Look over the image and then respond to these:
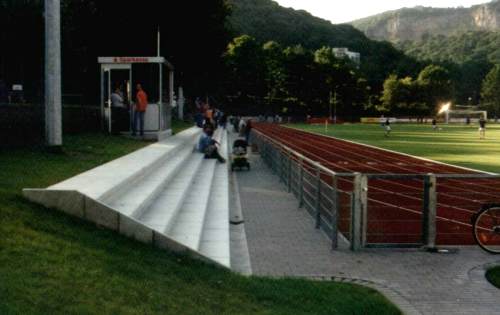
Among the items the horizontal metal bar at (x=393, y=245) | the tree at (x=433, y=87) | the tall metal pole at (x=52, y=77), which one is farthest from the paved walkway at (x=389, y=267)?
the tree at (x=433, y=87)

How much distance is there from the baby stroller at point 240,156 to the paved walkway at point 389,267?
1043cm

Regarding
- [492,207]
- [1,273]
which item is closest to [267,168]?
[492,207]

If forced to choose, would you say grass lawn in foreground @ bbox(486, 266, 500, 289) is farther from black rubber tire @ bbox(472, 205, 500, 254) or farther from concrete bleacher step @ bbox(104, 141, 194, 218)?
concrete bleacher step @ bbox(104, 141, 194, 218)

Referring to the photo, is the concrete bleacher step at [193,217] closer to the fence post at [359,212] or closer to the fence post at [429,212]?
the fence post at [359,212]

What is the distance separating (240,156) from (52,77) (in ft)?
33.9

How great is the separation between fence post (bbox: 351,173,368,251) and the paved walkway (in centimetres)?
19

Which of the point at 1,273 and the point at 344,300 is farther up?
the point at 1,273

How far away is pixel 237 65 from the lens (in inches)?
4582

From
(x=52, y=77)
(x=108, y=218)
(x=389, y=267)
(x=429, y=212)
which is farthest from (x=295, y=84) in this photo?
(x=108, y=218)

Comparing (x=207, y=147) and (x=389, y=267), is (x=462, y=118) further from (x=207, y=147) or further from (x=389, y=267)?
(x=389, y=267)

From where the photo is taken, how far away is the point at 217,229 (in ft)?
32.5

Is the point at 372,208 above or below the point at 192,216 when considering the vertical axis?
below

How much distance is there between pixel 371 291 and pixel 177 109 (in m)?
49.4

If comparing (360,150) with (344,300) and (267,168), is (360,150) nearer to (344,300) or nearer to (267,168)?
(267,168)
